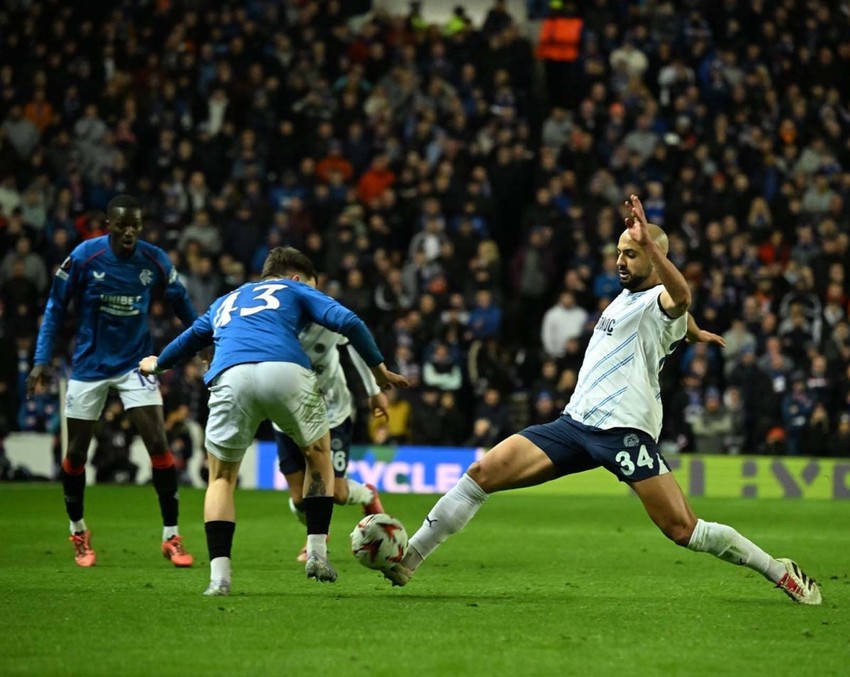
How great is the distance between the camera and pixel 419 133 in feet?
82.6

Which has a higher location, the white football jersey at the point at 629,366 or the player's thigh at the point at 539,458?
the white football jersey at the point at 629,366

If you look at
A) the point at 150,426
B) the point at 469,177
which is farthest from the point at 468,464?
the point at 150,426

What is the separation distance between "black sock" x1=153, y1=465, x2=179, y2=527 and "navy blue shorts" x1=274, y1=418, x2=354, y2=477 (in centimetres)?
83

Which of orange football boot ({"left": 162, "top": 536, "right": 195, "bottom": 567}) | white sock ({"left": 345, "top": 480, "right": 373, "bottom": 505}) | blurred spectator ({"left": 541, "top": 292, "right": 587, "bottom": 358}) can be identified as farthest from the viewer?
blurred spectator ({"left": 541, "top": 292, "right": 587, "bottom": 358})

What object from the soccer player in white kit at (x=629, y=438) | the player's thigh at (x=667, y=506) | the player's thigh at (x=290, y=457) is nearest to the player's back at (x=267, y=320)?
the soccer player in white kit at (x=629, y=438)

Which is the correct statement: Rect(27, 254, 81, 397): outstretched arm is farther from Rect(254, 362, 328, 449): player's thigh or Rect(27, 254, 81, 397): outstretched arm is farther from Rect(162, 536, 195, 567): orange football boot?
Rect(254, 362, 328, 449): player's thigh

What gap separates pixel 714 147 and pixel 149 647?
19301 millimetres

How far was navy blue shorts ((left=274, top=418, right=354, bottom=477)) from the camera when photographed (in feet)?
38.2

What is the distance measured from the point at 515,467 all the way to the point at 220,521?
1744 mm

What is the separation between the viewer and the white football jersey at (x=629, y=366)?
28.9ft

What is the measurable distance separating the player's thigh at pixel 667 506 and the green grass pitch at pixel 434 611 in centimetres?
47

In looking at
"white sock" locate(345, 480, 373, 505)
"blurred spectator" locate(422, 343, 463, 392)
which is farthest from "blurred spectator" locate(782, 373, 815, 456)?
"white sock" locate(345, 480, 373, 505)

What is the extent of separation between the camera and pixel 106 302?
11.6m

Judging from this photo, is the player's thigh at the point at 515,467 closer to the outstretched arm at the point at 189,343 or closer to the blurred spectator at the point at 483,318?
Result: the outstretched arm at the point at 189,343
